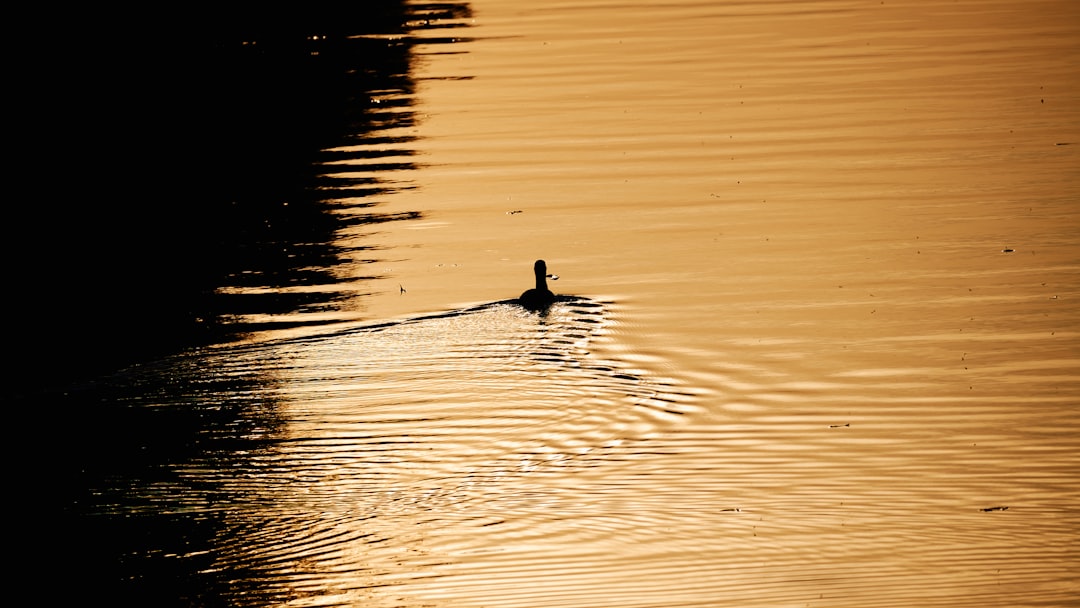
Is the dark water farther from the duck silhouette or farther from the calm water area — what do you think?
the duck silhouette

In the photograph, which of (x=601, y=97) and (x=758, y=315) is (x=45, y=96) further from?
(x=758, y=315)

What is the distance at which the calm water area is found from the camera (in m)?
10.6

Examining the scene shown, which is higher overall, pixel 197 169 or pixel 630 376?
pixel 197 169

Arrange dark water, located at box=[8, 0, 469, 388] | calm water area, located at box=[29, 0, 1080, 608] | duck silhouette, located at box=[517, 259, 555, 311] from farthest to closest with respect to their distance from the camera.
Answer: dark water, located at box=[8, 0, 469, 388], duck silhouette, located at box=[517, 259, 555, 311], calm water area, located at box=[29, 0, 1080, 608]

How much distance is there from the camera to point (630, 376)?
14.1 metres

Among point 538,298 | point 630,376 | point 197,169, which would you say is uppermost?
point 197,169

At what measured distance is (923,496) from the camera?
1139cm

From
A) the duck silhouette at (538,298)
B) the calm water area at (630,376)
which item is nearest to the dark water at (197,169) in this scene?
the calm water area at (630,376)

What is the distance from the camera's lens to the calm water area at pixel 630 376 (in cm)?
1058

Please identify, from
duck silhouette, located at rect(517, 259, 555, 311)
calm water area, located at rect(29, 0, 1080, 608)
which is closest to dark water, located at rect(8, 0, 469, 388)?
calm water area, located at rect(29, 0, 1080, 608)

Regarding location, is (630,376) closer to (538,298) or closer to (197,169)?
(538,298)

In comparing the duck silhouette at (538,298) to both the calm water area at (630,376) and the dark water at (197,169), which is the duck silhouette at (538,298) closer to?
the calm water area at (630,376)

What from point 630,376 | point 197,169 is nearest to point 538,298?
point 630,376

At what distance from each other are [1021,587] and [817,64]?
20.5m
